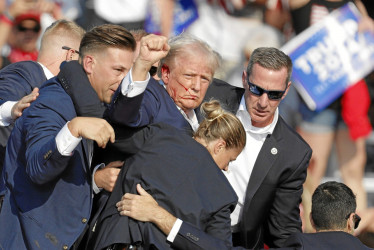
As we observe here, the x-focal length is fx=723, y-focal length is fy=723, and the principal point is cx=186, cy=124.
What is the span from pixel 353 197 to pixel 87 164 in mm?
1308

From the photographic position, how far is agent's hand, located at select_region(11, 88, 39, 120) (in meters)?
3.56

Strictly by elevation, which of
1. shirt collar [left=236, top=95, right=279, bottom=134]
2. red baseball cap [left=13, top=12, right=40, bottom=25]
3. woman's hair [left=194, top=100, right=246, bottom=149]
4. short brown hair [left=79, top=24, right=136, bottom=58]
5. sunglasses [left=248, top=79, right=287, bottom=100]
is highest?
short brown hair [left=79, top=24, right=136, bottom=58]

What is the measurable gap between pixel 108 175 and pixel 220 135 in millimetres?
565

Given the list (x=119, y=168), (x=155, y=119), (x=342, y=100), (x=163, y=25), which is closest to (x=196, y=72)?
(x=155, y=119)

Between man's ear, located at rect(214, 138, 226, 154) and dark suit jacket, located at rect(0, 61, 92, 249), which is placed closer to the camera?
dark suit jacket, located at rect(0, 61, 92, 249)

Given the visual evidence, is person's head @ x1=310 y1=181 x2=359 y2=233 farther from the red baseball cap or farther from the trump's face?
the red baseball cap

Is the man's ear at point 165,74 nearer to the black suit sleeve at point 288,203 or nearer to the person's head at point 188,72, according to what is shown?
the person's head at point 188,72

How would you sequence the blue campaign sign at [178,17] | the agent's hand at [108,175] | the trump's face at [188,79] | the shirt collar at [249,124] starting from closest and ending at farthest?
the agent's hand at [108,175], the trump's face at [188,79], the shirt collar at [249,124], the blue campaign sign at [178,17]

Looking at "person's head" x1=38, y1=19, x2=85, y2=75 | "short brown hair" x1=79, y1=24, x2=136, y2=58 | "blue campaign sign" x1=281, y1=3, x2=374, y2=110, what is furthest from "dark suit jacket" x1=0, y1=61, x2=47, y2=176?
"blue campaign sign" x1=281, y1=3, x2=374, y2=110


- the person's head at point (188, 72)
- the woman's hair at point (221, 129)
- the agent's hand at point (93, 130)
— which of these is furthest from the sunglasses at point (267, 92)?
the agent's hand at point (93, 130)

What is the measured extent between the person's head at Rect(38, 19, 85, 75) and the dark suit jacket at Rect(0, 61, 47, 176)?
11cm

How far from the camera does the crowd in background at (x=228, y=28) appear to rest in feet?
20.8

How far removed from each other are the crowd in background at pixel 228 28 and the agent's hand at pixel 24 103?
275 centimetres

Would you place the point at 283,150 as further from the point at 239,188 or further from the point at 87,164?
the point at 87,164
